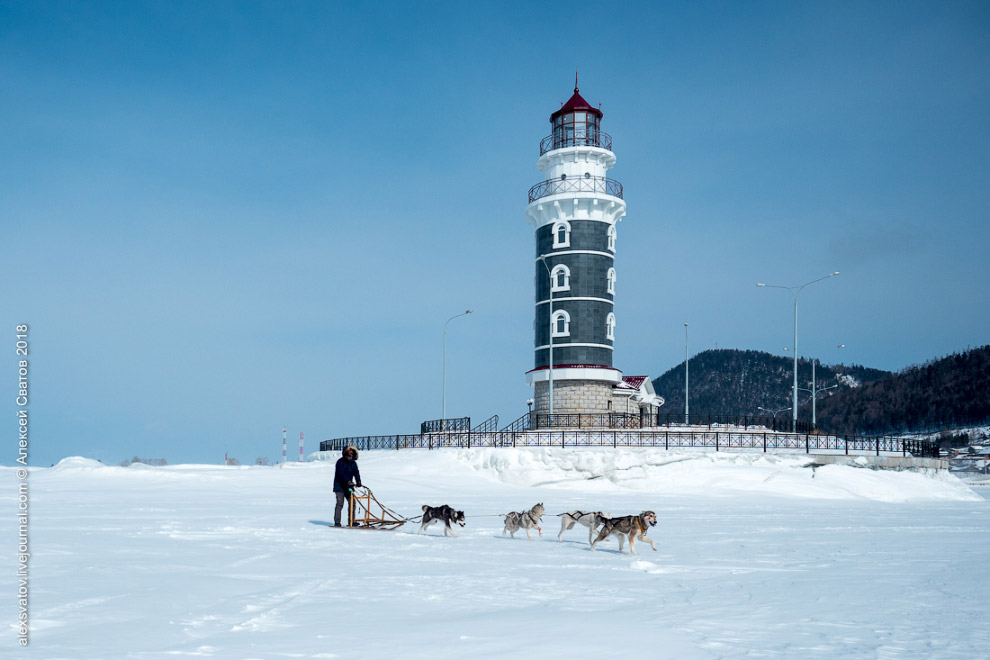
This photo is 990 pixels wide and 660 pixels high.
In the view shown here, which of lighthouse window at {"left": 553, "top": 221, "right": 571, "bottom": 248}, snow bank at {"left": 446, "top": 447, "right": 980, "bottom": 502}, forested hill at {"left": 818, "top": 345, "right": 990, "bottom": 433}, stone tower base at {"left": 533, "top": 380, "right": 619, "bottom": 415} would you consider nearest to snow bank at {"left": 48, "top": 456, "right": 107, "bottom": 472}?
snow bank at {"left": 446, "top": 447, "right": 980, "bottom": 502}

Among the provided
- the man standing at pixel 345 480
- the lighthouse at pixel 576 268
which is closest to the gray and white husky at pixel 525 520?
the man standing at pixel 345 480

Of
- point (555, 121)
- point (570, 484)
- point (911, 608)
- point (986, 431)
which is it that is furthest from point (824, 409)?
point (911, 608)

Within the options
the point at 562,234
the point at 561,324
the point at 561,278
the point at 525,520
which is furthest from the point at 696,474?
the point at 562,234

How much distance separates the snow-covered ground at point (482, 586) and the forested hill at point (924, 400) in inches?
3992

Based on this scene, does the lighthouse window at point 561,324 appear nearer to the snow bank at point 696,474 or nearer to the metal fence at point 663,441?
the metal fence at point 663,441

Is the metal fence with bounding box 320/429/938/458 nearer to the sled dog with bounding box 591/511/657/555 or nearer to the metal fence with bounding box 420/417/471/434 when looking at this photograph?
the metal fence with bounding box 420/417/471/434

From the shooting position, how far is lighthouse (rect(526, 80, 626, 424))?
150 feet

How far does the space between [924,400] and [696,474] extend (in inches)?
4108

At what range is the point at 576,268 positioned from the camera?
152 ft

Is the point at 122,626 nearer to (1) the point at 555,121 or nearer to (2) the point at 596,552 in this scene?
(2) the point at 596,552

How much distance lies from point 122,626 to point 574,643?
12.5 ft

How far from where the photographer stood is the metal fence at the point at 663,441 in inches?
1326

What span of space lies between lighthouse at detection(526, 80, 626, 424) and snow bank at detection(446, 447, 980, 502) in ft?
39.9

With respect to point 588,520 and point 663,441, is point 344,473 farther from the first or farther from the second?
point 663,441
